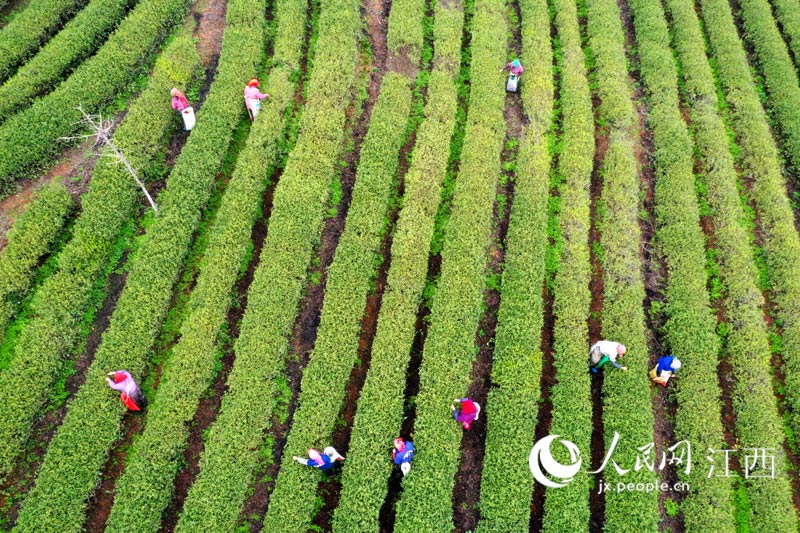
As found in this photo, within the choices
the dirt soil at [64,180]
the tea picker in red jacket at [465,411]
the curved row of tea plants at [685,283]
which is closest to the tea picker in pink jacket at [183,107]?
the dirt soil at [64,180]

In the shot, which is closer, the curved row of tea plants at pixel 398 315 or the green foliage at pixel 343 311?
the green foliage at pixel 343 311

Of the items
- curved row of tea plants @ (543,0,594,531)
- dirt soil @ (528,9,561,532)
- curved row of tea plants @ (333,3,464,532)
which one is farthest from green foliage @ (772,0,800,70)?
dirt soil @ (528,9,561,532)

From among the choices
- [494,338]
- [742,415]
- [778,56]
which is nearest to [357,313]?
[494,338]

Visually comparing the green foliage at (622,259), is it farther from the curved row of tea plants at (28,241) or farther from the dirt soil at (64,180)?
the dirt soil at (64,180)

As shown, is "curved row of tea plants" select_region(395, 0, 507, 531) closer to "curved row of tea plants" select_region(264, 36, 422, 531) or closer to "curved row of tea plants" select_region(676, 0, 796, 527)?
"curved row of tea plants" select_region(264, 36, 422, 531)

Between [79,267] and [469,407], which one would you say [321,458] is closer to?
[469,407]

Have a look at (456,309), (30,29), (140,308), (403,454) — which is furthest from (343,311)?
(30,29)
